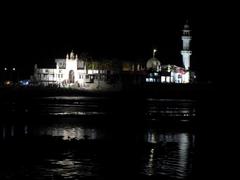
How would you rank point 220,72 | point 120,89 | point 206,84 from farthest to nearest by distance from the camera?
point 220,72 < point 206,84 < point 120,89

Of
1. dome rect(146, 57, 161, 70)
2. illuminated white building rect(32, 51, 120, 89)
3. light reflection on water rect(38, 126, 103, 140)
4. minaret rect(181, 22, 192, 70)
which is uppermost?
minaret rect(181, 22, 192, 70)

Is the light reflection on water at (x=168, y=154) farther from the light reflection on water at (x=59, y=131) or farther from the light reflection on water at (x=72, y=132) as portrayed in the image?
the light reflection on water at (x=59, y=131)

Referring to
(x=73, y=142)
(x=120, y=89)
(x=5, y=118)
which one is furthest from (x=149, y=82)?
(x=73, y=142)

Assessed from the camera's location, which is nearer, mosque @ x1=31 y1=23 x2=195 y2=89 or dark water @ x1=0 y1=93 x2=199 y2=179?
dark water @ x1=0 y1=93 x2=199 y2=179

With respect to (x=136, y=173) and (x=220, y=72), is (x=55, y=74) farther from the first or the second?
(x=136, y=173)

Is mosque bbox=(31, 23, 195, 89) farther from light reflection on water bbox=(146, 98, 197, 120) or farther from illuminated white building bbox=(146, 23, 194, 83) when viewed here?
light reflection on water bbox=(146, 98, 197, 120)

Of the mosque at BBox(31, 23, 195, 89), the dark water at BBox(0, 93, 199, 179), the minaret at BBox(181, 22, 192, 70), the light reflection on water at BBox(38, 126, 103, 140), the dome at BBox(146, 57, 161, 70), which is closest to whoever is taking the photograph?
the dark water at BBox(0, 93, 199, 179)

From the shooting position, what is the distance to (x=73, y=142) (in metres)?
25.4

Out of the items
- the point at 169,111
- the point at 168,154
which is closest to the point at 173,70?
the point at 169,111

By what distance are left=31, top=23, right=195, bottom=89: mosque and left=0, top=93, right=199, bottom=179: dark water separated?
76.9m

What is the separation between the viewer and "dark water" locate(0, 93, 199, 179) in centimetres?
1855

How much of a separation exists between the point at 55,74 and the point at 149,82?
17034 millimetres

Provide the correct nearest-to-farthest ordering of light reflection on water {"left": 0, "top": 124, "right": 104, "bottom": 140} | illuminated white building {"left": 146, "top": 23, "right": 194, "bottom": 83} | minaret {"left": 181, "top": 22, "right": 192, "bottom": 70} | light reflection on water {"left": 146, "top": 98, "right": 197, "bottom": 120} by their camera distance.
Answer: light reflection on water {"left": 0, "top": 124, "right": 104, "bottom": 140} < light reflection on water {"left": 146, "top": 98, "right": 197, "bottom": 120} < illuminated white building {"left": 146, "top": 23, "right": 194, "bottom": 83} < minaret {"left": 181, "top": 22, "right": 192, "bottom": 70}

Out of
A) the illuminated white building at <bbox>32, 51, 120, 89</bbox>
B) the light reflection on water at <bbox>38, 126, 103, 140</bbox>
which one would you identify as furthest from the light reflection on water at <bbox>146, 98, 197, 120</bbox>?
the illuminated white building at <bbox>32, 51, 120, 89</bbox>
